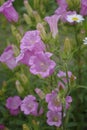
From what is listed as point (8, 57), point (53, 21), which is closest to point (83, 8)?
point (53, 21)

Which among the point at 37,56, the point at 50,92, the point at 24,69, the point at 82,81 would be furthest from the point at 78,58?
the point at 37,56

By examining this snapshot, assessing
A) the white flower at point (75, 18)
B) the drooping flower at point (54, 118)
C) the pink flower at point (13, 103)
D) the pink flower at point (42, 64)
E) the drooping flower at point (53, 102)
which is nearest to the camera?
the pink flower at point (42, 64)

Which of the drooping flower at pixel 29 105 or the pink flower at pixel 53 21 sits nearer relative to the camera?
the pink flower at pixel 53 21

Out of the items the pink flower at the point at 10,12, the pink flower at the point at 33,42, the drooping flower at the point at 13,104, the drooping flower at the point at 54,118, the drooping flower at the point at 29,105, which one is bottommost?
the drooping flower at the point at 13,104

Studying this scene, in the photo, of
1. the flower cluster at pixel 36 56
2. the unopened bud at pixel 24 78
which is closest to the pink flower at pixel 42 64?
the flower cluster at pixel 36 56

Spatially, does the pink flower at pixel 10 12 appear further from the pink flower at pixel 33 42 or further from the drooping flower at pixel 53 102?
the drooping flower at pixel 53 102

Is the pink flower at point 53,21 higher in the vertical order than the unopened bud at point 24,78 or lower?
higher

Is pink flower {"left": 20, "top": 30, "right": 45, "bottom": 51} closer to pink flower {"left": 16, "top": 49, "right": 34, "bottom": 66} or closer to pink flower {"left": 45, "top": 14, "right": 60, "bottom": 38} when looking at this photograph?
pink flower {"left": 16, "top": 49, "right": 34, "bottom": 66}
